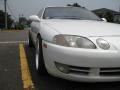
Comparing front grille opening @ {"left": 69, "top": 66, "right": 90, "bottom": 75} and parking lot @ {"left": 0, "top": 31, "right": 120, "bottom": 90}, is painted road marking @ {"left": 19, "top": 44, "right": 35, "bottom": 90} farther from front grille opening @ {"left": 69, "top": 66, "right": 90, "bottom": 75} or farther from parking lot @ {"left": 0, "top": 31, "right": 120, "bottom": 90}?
front grille opening @ {"left": 69, "top": 66, "right": 90, "bottom": 75}

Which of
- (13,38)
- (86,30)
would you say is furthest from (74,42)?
(13,38)

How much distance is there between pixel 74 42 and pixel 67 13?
2080 millimetres

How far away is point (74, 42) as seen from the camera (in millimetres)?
4035

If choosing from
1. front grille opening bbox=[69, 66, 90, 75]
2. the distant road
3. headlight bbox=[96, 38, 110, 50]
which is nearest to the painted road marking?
front grille opening bbox=[69, 66, 90, 75]

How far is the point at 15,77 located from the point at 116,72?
1.80 m

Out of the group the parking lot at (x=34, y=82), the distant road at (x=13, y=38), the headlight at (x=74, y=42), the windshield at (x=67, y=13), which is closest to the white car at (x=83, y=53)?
the headlight at (x=74, y=42)

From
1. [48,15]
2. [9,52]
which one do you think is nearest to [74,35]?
[48,15]

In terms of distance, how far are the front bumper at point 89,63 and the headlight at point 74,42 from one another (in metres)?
0.09

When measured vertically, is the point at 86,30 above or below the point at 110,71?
above

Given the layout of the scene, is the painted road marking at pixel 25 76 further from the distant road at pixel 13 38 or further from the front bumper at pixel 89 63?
the distant road at pixel 13 38

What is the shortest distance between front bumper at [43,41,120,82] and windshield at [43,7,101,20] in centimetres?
187

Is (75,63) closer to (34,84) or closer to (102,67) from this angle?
(102,67)

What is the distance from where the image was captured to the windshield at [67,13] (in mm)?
5826

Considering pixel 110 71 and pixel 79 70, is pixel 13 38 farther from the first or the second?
pixel 110 71
